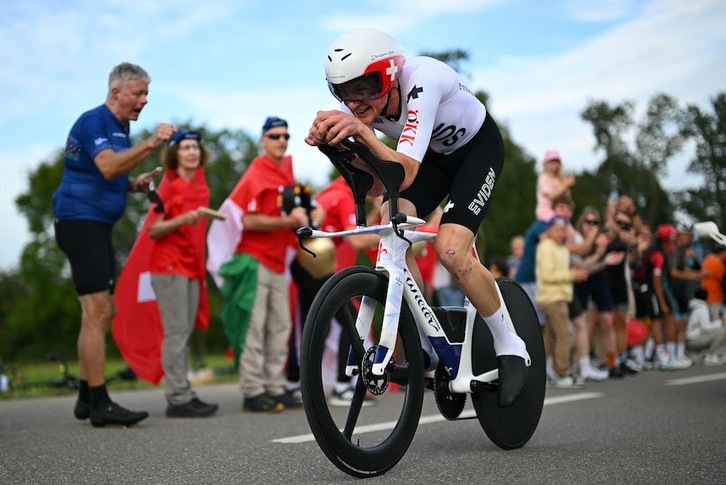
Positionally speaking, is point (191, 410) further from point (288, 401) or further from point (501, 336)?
point (501, 336)

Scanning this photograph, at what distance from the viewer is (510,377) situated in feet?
17.2

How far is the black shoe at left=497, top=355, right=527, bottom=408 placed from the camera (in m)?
5.16

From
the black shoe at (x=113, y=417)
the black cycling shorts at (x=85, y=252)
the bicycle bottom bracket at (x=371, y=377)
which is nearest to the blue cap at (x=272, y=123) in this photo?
the black cycling shorts at (x=85, y=252)

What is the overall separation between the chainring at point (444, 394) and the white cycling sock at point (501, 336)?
0.39m

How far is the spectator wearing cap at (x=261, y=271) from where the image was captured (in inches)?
336

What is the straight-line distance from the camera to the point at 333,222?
31.8 ft

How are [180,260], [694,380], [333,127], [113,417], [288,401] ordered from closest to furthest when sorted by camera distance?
[333,127], [113,417], [180,260], [288,401], [694,380]

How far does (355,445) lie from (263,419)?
3312 millimetres

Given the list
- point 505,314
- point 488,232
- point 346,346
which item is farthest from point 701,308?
point 488,232

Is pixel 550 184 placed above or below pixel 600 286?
above

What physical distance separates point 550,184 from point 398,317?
26.2 ft

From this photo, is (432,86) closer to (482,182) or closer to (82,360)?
(482,182)

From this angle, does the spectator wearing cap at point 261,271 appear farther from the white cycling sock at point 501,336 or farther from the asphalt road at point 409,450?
the white cycling sock at point 501,336

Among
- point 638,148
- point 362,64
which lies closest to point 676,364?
point 362,64
